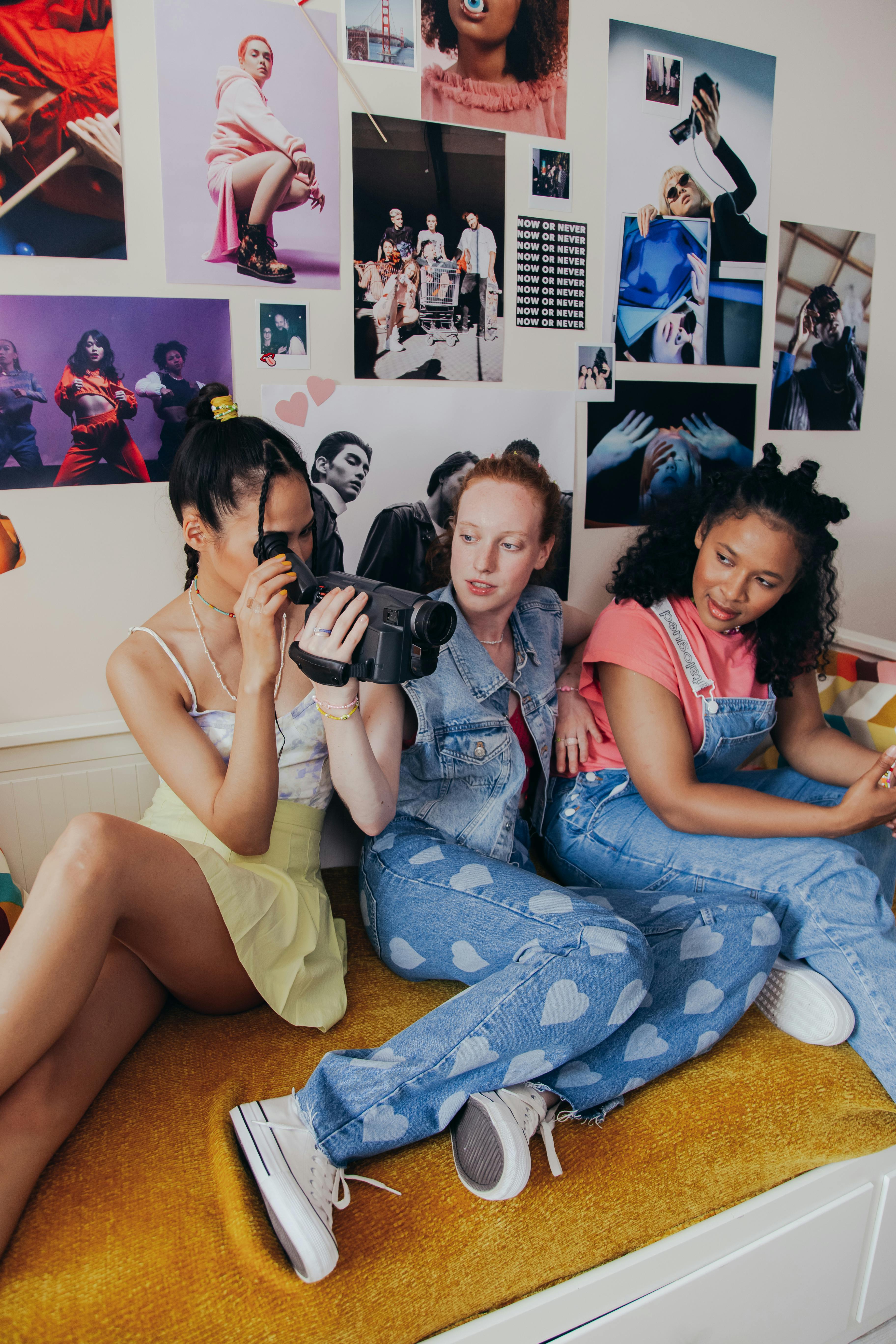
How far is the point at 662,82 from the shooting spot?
164 centimetres

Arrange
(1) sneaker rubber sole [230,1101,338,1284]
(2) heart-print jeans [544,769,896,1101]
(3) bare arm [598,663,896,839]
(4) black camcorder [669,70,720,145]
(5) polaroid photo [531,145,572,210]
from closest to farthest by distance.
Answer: (1) sneaker rubber sole [230,1101,338,1284] < (2) heart-print jeans [544,769,896,1101] < (3) bare arm [598,663,896,839] < (5) polaroid photo [531,145,572,210] < (4) black camcorder [669,70,720,145]

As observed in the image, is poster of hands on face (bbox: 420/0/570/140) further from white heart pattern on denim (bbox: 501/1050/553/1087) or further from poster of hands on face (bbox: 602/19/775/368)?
white heart pattern on denim (bbox: 501/1050/553/1087)

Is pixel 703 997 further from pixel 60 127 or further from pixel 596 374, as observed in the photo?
pixel 60 127

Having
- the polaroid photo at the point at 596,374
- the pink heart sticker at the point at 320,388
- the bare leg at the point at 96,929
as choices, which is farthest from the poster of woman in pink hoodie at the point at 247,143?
the bare leg at the point at 96,929

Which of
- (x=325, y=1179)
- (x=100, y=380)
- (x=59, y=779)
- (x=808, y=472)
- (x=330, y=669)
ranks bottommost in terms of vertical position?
(x=325, y=1179)

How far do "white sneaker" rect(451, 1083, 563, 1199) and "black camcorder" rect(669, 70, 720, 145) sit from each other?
167 centimetres

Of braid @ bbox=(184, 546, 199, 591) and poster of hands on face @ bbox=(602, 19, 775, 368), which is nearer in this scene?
braid @ bbox=(184, 546, 199, 591)

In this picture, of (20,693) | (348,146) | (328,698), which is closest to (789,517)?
(328,698)

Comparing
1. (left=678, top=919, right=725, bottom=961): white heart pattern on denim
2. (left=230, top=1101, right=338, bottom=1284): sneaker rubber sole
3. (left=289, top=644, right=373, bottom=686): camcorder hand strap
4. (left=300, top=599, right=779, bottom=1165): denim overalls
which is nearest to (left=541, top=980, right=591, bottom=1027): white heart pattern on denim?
(left=300, top=599, right=779, bottom=1165): denim overalls

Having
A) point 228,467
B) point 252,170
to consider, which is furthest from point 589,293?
point 228,467

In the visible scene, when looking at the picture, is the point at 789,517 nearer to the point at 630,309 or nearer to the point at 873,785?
the point at 873,785

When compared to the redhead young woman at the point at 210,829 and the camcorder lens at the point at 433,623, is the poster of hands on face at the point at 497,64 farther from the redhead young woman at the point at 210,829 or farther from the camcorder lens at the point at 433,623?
the camcorder lens at the point at 433,623

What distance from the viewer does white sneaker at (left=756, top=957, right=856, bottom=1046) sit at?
118 cm

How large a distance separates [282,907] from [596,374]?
1142 millimetres
